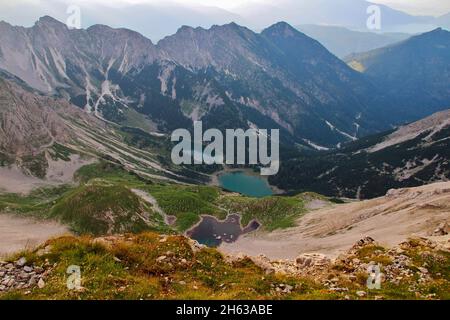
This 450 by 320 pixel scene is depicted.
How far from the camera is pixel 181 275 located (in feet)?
98.0

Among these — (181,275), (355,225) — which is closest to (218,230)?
(355,225)

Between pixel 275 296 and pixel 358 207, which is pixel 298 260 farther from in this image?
pixel 358 207

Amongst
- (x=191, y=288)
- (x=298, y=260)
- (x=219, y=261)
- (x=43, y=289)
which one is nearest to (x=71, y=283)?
(x=43, y=289)

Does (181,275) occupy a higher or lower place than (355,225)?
higher

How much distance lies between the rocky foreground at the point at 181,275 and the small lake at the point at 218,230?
5249 inches

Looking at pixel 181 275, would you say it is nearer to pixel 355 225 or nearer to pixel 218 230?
pixel 355 225

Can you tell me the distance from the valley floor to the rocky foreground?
260ft

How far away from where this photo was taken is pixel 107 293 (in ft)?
81.0

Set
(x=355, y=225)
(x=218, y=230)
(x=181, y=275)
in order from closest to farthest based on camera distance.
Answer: (x=181, y=275), (x=355, y=225), (x=218, y=230)

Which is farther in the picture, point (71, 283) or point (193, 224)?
point (193, 224)

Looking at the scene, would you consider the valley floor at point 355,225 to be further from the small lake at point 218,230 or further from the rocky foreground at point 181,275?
the rocky foreground at point 181,275

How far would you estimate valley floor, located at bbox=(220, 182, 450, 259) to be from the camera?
4946 inches

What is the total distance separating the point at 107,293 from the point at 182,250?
9.36m

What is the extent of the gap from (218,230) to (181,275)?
15606cm
